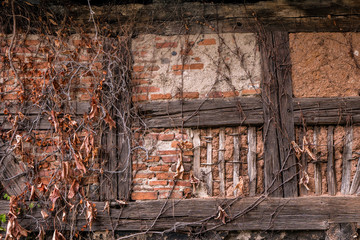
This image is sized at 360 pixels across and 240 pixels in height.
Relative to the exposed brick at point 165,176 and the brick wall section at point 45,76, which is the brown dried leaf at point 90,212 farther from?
the exposed brick at point 165,176

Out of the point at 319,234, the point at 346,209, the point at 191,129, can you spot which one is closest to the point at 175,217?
the point at 191,129

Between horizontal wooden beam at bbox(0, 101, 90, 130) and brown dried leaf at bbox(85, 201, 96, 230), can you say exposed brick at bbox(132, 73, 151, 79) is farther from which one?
brown dried leaf at bbox(85, 201, 96, 230)

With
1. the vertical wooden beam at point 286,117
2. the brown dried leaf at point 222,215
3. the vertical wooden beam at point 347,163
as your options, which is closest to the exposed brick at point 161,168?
the brown dried leaf at point 222,215

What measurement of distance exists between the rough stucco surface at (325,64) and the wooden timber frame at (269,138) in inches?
3.3

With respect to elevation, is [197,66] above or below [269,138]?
above

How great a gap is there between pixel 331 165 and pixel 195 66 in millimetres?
1802

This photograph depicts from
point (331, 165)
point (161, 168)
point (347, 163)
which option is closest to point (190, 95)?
point (161, 168)

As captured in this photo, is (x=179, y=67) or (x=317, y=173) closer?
(x=317, y=173)

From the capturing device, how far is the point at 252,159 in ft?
10.9

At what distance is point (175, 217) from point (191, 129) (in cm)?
94

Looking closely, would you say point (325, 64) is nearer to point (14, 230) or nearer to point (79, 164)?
point (79, 164)

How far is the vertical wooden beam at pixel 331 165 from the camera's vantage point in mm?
3277

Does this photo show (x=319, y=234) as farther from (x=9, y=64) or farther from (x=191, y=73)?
(x=9, y=64)

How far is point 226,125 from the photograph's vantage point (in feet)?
10.9
